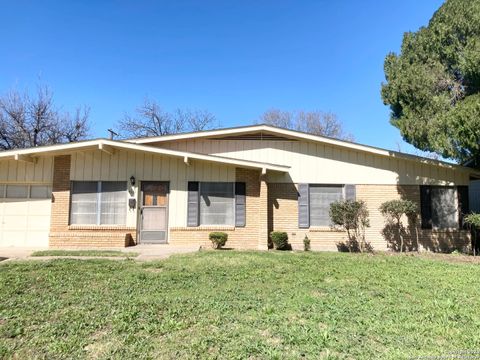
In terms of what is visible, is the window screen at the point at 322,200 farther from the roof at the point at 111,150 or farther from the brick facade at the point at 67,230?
the brick facade at the point at 67,230

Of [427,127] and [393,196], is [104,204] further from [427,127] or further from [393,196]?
[427,127]

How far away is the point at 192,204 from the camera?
11.7 m

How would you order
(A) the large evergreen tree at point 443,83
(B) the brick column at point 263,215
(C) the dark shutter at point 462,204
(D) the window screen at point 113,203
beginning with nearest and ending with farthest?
(A) the large evergreen tree at point 443,83 < (B) the brick column at point 263,215 < (D) the window screen at point 113,203 < (C) the dark shutter at point 462,204

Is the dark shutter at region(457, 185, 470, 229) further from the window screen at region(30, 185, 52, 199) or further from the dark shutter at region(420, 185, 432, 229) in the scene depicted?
the window screen at region(30, 185, 52, 199)

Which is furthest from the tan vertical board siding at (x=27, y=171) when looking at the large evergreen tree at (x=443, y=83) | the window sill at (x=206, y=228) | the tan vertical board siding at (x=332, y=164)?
the large evergreen tree at (x=443, y=83)

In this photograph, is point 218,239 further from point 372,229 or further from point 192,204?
point 372,229

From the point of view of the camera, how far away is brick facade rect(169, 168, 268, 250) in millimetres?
11531

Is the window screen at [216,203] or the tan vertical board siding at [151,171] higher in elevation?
the tan vertical board siding at [151,171]

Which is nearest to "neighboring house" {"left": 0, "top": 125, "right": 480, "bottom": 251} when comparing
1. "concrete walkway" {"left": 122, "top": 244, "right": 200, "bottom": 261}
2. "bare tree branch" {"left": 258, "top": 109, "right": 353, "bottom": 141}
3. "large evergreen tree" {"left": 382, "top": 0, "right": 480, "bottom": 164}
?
"concrete walkway" {"left": 122, "top": 244, "right": 200, "bottom": 261}

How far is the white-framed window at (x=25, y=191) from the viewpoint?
38.3 feet

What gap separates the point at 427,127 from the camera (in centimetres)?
1056

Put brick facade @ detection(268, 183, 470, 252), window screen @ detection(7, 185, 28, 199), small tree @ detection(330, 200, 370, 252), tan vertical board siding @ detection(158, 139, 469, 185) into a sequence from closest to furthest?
small tree @ detection(330, 200, 370, 252) < window screen @ detection(7, 185, 28, 199) < brick facade @ detection(268, 183, 470, 252) < tan vertical board siding @ detection(158, 139, 469, 185)

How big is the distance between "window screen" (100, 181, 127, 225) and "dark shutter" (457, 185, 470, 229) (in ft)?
37.6

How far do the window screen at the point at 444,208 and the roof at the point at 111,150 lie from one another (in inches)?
214
